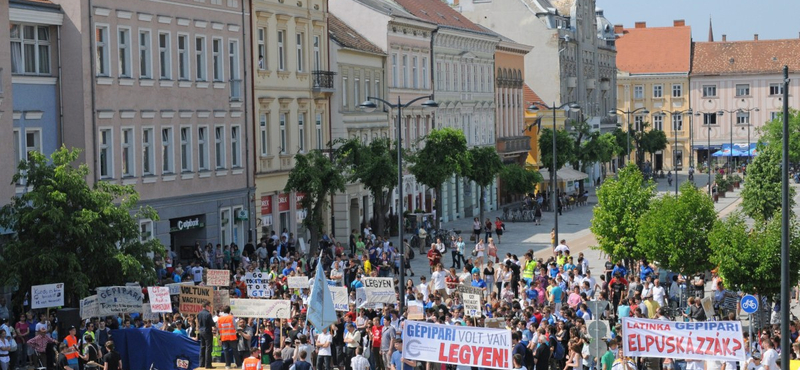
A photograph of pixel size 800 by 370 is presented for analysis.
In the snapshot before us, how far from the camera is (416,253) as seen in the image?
55875 millimetres

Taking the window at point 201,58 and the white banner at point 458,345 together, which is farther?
the window at point 201,58

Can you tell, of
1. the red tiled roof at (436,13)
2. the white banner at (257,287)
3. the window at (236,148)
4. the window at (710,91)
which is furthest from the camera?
the window at (710,91)

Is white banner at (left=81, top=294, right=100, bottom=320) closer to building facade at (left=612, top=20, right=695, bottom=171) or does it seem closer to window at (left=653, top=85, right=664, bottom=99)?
building facade at (left=612, top=20, right=695, bottom=171)

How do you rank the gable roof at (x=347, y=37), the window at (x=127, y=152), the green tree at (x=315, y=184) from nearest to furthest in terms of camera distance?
the window at (x=127, y=152)
the green tree at (x=315, y=184)
the gable roof at (x=347, y=37)

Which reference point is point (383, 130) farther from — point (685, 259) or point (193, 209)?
point (685, 259)

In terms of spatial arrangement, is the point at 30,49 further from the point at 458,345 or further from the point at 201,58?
the point at 458,345

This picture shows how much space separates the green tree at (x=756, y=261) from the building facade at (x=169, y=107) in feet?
48.0

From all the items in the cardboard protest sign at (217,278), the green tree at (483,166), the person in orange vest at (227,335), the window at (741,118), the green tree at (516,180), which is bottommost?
the person in orange vest at (227,335)

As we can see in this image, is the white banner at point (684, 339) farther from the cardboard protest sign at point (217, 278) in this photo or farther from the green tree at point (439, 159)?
A: the green tree at point (439, 159)

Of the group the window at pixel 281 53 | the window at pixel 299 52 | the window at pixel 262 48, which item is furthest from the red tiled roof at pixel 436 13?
the window at pixel 262 48

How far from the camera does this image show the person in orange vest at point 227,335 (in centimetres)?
2914

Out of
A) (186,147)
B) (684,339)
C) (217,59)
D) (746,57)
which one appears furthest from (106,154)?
(746,57)

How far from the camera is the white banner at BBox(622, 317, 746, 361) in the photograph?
933 inches

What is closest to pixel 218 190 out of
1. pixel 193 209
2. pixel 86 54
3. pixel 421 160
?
pixel 193 209
